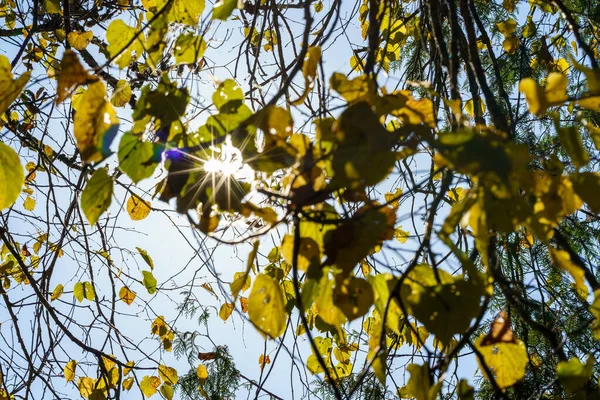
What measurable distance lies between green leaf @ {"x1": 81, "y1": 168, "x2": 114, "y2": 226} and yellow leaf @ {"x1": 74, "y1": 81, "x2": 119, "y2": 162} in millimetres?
93

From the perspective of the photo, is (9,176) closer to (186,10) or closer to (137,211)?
(186,10)

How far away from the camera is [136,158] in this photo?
2.33ft

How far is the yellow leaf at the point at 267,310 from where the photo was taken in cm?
70

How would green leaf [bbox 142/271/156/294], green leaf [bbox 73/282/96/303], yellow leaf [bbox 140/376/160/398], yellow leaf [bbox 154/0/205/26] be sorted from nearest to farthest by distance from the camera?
1. yellow leaf [bbox 154/0/205/26]
2. green leaf [bbox 142/271/156/294]
3. green leaf [bbox 73/282/96/303]
4. yellow leaf [bbox 140/376/160/398]

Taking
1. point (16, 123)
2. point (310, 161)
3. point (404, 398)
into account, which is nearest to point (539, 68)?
point (404, 398)

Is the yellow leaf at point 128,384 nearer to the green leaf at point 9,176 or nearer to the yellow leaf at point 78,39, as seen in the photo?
the yellow leaf at point 78,39

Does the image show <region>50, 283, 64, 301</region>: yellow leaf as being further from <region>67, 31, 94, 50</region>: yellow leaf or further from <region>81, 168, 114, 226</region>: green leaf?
<region>81, 168, 114, 226</region>: green leaf

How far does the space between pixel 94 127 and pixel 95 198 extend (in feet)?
0.38

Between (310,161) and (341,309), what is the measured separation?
20 cm

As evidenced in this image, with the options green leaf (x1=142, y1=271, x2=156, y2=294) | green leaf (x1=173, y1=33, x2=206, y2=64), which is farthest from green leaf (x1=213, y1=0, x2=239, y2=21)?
green leaf (x1=142, y1=271, x2=156, y2=294)

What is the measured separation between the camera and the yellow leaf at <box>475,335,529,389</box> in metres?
0.70

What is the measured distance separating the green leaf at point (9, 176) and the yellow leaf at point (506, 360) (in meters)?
0.67

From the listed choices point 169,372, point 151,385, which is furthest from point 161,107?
point 151,385

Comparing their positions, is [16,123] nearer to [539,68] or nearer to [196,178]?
[196,178]
